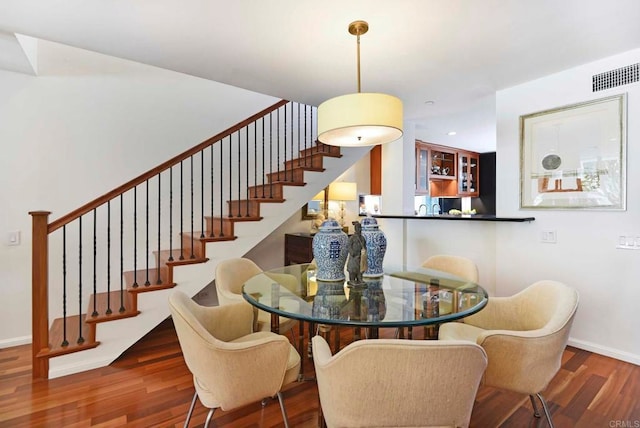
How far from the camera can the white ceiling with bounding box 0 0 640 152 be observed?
6.00 ft

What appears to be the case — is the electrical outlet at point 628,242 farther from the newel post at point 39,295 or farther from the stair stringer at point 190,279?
the newel post at point 39,295

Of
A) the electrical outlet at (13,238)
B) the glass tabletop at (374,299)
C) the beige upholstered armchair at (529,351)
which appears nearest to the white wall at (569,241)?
the glass tabletop at (374,299)

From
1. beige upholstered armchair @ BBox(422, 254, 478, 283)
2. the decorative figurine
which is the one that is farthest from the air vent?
the decorative figurine

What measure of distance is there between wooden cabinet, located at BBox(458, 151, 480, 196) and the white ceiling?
388 centimetres

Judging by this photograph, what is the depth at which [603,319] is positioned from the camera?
8.43ft

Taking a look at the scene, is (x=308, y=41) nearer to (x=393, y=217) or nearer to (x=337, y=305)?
(x=337, y=305)

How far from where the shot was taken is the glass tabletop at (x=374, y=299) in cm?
139

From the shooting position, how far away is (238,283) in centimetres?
246

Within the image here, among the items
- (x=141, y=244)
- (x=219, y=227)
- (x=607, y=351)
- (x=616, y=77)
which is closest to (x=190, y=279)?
(x=219, y=227)

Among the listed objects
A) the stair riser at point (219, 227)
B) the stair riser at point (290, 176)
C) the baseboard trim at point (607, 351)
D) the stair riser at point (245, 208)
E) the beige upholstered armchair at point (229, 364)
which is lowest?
the baseboard trim at point (607, 351)

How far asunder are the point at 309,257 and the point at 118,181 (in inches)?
86.3

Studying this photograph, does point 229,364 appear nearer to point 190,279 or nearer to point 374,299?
point 374,299

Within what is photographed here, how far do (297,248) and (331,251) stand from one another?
226 centimetres

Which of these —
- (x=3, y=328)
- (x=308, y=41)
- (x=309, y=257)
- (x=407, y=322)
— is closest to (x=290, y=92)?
(x=308, y=41)
